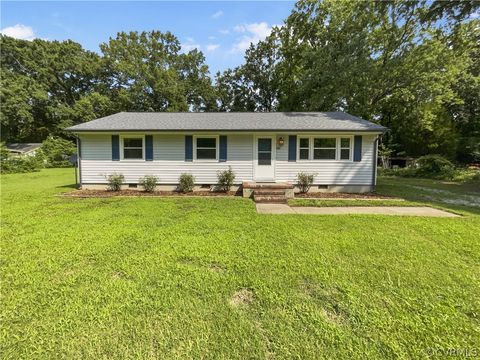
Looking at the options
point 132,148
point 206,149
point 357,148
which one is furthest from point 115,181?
point 357,148

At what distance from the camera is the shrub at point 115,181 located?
9.70 metres

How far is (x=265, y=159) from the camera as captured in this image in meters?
10.0

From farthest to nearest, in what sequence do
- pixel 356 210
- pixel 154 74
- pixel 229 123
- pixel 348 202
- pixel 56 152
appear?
pixel 154 74, pixel 56 152, pixel 229 123, pixel 348 202, pixel 356 210

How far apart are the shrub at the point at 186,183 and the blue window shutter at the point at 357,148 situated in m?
6.87

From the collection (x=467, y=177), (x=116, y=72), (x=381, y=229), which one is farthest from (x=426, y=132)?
(x=116, y=72)

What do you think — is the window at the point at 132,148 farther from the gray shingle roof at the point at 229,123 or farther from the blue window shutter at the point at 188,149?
the blue window shutter at the point at 188,149

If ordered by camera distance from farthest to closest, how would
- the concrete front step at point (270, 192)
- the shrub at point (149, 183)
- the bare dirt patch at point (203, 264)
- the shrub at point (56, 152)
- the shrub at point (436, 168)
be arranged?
1. the shrub at point (56, 152)
2. the shrub at point (436, 168)
3. the shrub at point (149, 183)
4. the concrete front step at point (270, 192)
5. the bare dirt patch at point (203, 264)

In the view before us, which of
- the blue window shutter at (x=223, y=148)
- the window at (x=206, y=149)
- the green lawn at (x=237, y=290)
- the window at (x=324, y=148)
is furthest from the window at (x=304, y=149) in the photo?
the green lawn at (x=237, y=290)

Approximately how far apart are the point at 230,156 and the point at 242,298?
760cm

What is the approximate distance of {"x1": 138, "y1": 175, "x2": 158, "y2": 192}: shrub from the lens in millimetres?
9688

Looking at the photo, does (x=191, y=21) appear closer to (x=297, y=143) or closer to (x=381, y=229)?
(x=297, y=143)

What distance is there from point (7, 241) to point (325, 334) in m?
5.58

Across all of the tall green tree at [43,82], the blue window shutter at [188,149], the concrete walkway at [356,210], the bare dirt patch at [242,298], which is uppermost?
the tall green tree at [43,82]

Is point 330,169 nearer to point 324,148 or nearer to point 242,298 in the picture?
point 324,148
